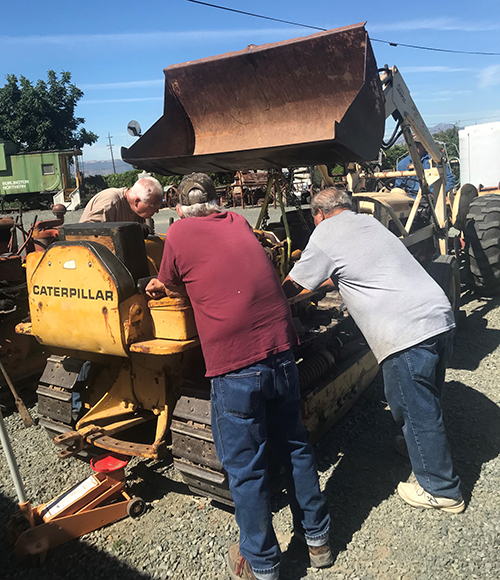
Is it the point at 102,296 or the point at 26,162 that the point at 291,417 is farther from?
the point at 26,162

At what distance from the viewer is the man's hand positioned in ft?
8.73

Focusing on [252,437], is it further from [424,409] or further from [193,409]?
[424,409]

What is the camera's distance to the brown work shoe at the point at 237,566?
2.45 m

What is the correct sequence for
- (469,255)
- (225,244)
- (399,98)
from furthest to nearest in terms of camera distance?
(469,255)
(399,98)
(225,244)

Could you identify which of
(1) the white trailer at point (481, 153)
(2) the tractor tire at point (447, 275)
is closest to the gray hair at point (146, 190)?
(2) the tractor tire at point (447, 275)

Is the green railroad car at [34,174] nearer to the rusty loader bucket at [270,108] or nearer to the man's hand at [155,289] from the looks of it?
the rusty loader bucket at [270,108]

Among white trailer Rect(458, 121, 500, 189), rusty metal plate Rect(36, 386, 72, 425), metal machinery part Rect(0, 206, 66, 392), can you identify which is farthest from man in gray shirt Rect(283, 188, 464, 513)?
white trailer Rect(458, 121, 500, 189)

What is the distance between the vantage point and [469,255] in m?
7.07

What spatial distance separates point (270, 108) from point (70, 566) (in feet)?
12.2

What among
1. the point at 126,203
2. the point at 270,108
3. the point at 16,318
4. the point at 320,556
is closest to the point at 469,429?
the point at 320,556

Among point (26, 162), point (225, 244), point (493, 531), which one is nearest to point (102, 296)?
point (225, 244)

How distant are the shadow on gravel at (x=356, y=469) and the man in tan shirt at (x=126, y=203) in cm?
217

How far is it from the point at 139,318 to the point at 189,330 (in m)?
0.29

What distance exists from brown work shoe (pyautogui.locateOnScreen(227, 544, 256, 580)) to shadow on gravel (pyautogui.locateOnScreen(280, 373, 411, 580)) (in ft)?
0.67
